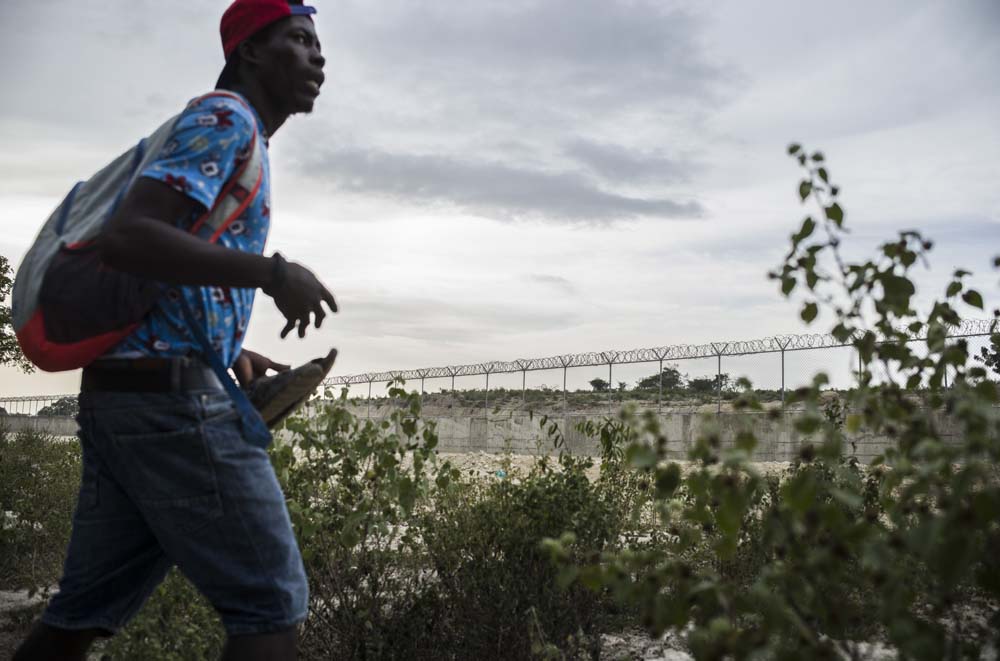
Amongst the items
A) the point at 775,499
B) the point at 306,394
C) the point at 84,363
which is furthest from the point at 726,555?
the point at 775,499

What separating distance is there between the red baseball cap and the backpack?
0.30 meters

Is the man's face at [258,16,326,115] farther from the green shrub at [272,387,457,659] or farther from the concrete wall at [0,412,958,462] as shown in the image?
the concrete wall at [0,412,958,462]

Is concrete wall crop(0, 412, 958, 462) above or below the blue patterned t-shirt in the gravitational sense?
below

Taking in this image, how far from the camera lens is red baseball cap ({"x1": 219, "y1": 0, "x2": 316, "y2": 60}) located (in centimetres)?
226

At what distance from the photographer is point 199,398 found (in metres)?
1.94

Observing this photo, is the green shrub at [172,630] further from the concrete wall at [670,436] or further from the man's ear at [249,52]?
the concrete wall at [670,436]

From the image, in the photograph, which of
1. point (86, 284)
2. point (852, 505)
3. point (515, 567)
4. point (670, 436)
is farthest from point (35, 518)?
point (670, 436)

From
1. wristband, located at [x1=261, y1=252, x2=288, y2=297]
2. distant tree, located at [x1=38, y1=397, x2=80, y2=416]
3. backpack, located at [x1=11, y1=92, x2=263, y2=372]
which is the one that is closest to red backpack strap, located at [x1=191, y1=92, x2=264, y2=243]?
backpack, located at [x1=11, y1=92, x2=263, y2=372]

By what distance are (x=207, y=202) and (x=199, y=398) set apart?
40 centimetres

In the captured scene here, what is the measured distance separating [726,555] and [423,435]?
2.07m

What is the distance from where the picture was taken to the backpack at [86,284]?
195 centimetres

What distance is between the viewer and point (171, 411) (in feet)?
6.30

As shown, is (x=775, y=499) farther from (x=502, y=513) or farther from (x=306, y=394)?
(x=306, y=394)

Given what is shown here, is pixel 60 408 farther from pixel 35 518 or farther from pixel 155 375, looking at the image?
pixel 155 375
